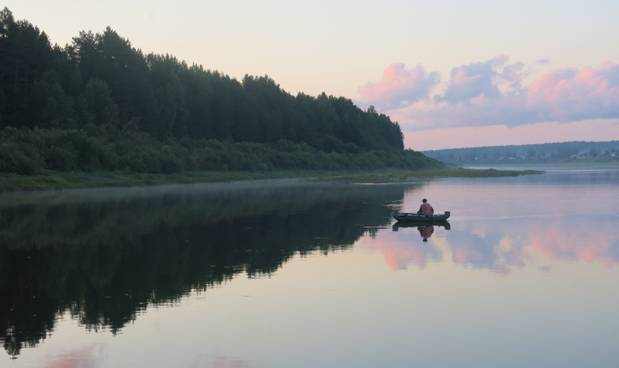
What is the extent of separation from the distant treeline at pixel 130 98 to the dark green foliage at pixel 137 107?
0.17 meters

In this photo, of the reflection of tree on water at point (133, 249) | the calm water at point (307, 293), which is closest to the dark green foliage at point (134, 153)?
the reflection of tree on water at point (133, 249)

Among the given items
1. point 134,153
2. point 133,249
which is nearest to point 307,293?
point 133,249

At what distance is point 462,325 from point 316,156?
493 ft

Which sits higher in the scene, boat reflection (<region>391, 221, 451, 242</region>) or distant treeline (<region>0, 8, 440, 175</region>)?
distant treeline (<region>0, 8, 440, 175</region>)

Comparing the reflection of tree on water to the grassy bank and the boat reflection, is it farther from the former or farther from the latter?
the grassy bank

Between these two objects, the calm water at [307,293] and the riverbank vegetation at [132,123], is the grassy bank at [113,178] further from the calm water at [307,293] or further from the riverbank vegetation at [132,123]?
the calm water at [307,293]

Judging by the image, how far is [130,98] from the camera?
138750 mm

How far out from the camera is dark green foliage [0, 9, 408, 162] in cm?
11375

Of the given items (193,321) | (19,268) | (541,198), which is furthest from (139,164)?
(193,321)

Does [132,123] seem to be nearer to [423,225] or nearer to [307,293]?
[423,225]

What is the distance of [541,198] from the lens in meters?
79.0

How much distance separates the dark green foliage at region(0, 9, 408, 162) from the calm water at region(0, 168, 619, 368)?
5529 centimetres

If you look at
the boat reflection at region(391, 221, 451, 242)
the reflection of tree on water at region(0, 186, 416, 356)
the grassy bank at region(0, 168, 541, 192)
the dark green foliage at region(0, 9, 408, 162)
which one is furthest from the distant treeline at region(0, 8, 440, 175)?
the boat reflection at region(391, 221, 451, 242)

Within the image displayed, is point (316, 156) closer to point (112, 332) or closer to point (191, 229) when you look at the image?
point (191, 229)
